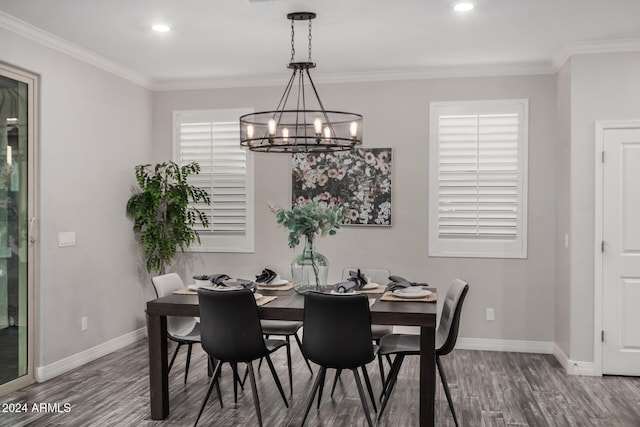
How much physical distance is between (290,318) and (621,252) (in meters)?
2.81

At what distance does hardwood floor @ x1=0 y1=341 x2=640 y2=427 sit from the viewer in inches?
141

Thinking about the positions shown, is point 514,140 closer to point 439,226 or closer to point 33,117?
point 439,226

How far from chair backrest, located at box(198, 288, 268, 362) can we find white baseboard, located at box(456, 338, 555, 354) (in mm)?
2644

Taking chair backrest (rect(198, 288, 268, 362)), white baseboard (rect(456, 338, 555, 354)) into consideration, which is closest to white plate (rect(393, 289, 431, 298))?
chair backrest (rect(198, 288, 268, 362))

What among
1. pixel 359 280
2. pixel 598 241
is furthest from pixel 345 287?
pixel 598 241

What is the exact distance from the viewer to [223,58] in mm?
5016

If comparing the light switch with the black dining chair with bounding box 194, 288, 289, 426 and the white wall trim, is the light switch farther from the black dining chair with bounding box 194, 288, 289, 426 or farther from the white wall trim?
the white wall trim

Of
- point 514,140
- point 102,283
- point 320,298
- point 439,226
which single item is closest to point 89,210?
point 102,283

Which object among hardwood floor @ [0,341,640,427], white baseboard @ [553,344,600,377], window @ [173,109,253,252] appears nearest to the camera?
hardwood floor @ [0,341,640,427]

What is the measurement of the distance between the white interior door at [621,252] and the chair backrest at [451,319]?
1.54m

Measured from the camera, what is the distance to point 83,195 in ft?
15.9

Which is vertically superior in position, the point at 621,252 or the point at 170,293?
the point at 621,252

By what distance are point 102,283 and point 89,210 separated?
681 mm

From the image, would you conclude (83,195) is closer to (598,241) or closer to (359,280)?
(359,280)
